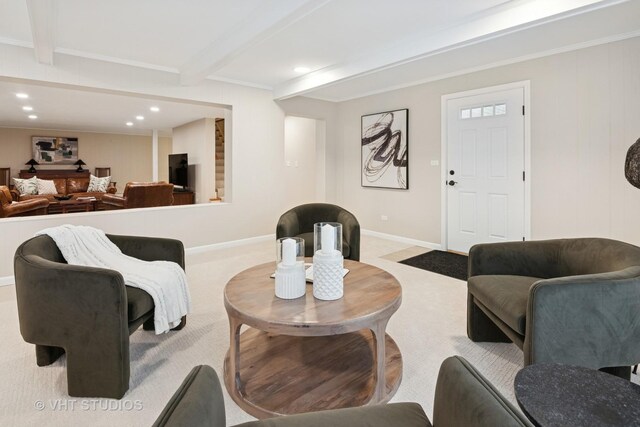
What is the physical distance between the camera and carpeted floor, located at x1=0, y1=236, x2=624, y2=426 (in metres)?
1.67

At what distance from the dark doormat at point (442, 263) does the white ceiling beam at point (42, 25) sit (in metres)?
3.92

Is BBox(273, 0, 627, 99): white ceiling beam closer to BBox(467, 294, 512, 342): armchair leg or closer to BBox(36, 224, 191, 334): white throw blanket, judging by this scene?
BBox(467, 294, 512, 342): armchair leg

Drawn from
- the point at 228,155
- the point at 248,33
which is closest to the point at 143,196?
the point at 228,155

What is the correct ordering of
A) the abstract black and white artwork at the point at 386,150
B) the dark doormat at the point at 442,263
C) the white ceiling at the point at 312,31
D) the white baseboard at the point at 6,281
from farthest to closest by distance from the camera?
the abstract black and white artwork at the point at 386,150
the dark doormat at the point at 442,263
the white baseboard at the point at 6,281
the white ceiling at the point at 312,31

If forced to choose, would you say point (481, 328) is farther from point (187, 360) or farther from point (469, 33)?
point (469, 33)

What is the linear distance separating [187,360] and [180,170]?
7.01 metres

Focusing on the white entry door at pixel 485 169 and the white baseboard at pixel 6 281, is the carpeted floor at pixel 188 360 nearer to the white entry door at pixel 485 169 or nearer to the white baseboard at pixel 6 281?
the white baseboard at pixel 6 281

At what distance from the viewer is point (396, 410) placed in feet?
3.59

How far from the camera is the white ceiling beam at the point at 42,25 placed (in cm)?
236

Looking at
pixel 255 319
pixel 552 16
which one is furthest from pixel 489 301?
pixel 552 16

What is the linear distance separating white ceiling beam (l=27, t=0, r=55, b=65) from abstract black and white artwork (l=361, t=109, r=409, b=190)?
4.09m

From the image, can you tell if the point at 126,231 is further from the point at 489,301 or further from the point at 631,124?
the point at 631,124

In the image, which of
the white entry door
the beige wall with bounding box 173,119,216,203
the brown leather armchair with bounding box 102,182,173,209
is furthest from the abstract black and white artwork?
the beige wall with bounding box 173,119,216,203

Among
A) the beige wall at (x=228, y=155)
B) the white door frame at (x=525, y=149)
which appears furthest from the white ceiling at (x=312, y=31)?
the white door frame at (x=525, y=149)
